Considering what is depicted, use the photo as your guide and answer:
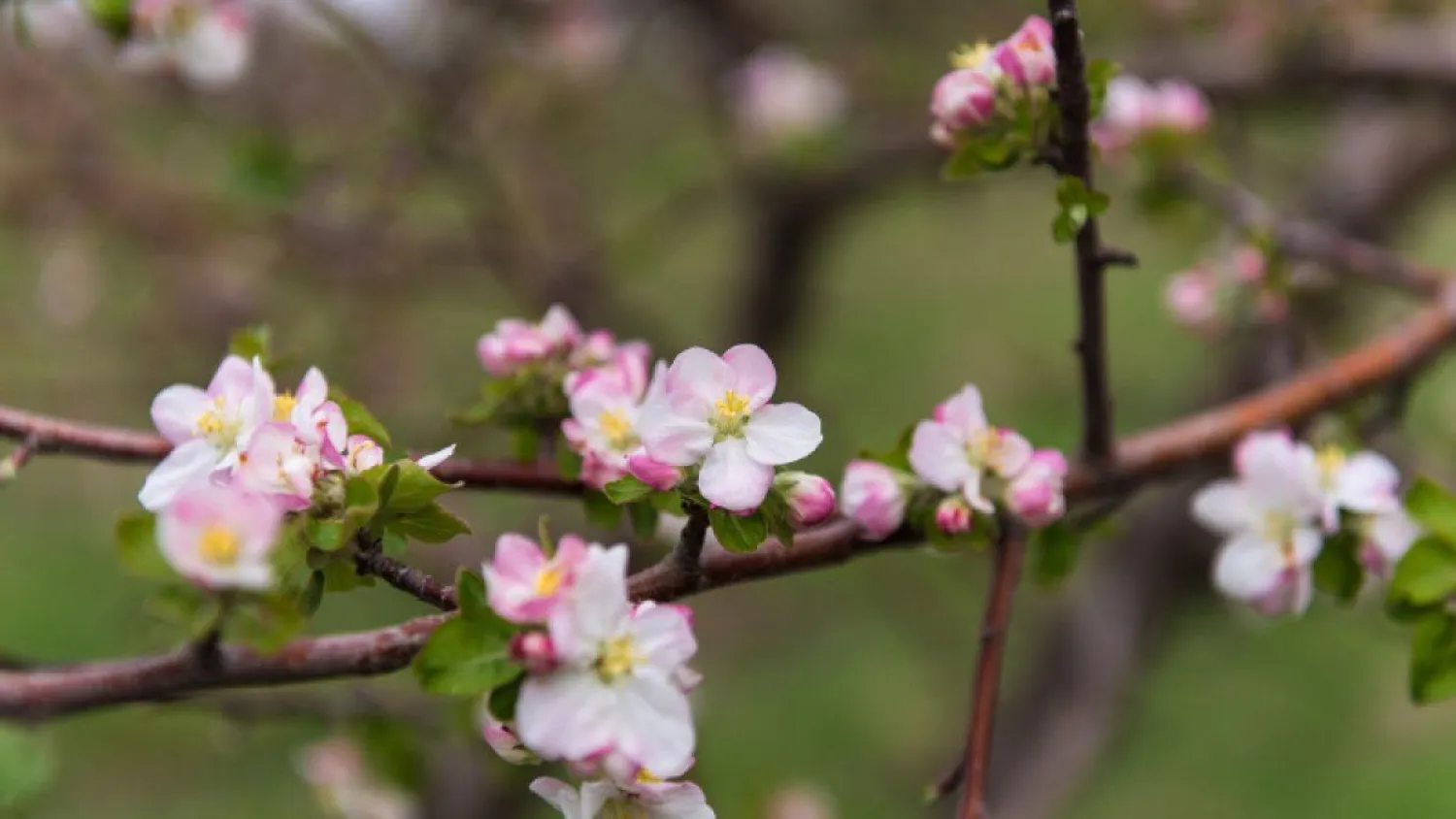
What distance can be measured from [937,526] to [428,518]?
1.13ft

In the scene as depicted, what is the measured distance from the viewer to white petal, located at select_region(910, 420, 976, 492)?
870mm

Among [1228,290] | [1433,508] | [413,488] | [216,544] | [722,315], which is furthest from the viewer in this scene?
[722,315]

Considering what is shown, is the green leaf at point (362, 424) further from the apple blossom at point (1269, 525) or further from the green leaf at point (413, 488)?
the apple blossom at point (1269, 525)

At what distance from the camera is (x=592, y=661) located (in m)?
0.67

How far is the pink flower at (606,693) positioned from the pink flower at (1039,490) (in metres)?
0.31

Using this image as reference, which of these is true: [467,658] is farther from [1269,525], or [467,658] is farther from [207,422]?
[1269,525]

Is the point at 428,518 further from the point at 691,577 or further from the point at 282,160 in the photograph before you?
the point at 282,160

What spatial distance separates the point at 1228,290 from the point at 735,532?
98 cm

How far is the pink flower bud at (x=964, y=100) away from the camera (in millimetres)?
Result: 902

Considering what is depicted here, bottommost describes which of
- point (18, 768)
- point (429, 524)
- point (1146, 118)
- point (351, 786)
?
point (351, 786)

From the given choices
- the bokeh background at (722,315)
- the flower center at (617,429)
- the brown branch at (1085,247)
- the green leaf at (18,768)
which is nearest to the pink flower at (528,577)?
the flower center at (617,429)

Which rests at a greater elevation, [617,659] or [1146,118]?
[1146,118]

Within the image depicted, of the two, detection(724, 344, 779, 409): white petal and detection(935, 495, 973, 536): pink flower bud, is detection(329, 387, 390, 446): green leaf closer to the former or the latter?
detection(724, 344, 779, 409): white petal

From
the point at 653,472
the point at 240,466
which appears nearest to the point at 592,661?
the point at 653,472
